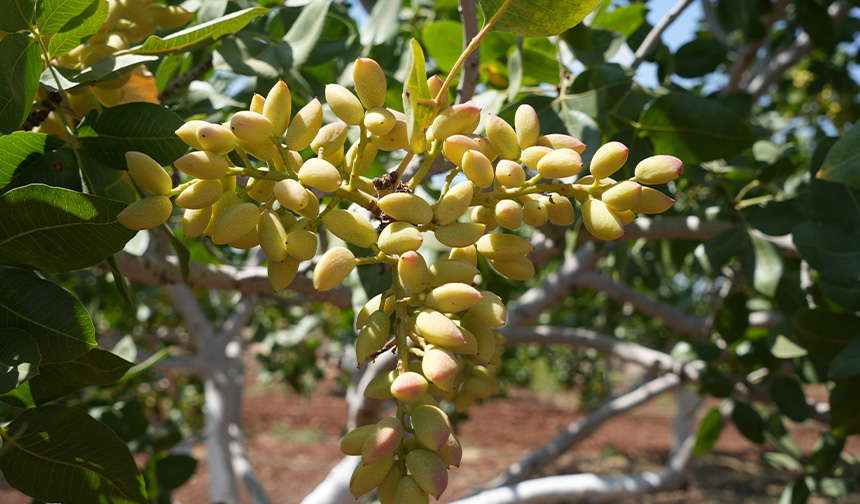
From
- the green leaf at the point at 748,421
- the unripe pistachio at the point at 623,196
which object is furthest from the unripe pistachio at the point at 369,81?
the green leaf at the point at 748,421

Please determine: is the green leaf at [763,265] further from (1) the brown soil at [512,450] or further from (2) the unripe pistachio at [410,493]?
(1) the brown soil at [512,450]

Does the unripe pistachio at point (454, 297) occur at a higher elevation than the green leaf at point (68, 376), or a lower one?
higher

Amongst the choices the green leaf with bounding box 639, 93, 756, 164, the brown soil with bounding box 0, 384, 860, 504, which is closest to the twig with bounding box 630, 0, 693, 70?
the green leaf with bounding box 639, 93, 756, 164

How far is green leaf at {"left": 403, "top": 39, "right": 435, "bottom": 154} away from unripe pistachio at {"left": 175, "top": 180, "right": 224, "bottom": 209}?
0.16 m

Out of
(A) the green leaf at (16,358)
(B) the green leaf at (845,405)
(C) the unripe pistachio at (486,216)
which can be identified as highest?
(C) the unripe pistachio at (486,216)

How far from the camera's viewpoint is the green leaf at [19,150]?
0.57 meters

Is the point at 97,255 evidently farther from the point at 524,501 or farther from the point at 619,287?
the point at 619,287

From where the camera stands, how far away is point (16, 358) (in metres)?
0.51

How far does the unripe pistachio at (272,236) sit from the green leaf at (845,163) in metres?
0.54

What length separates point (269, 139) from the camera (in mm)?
525

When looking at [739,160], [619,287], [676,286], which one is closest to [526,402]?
[676,286]

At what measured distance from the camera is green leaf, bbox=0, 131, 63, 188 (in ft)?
1.86

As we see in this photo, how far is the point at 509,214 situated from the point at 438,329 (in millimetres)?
107

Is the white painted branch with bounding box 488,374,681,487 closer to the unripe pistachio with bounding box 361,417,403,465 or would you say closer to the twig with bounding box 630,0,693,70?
the twig with bounding box 630,0,693,70
